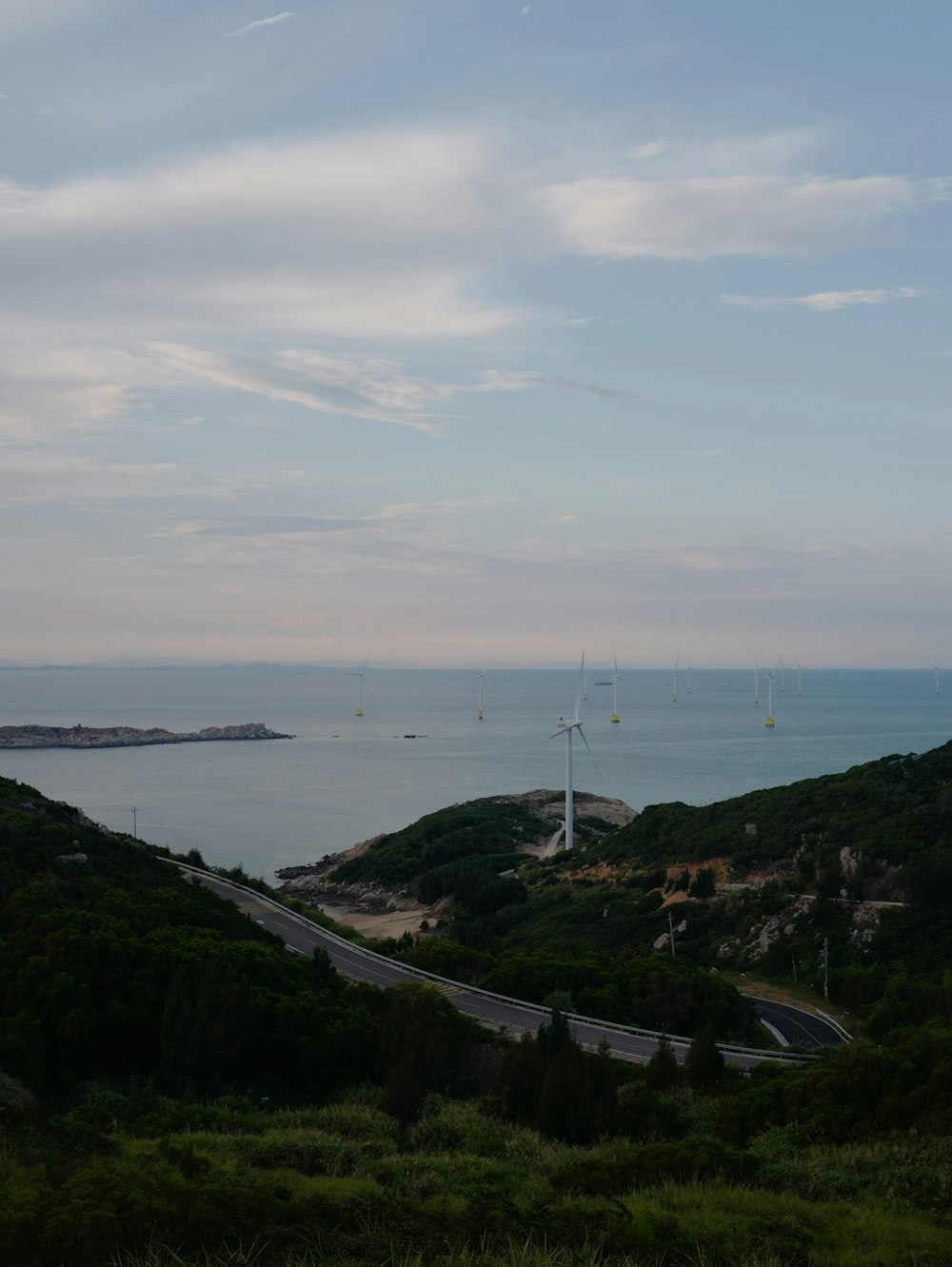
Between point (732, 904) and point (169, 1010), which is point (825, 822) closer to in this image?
point (732, 904)

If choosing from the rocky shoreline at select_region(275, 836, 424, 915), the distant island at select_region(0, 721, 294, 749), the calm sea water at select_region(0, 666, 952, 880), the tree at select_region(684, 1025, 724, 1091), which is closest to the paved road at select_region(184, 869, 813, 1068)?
the tree at select_region(684, 1025, 724, 1091)

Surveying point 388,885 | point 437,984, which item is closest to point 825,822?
point 437,984

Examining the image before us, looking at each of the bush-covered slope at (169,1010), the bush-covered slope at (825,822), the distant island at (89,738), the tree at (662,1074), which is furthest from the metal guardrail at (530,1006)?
the distant island at (89,738)

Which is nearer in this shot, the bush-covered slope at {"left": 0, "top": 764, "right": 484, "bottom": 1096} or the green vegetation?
the green vegetation

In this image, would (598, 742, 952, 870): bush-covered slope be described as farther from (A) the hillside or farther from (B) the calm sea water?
(B) the calm sea water

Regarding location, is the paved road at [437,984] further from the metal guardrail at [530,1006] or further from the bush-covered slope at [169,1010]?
the bush-covered slope at [169,1010]

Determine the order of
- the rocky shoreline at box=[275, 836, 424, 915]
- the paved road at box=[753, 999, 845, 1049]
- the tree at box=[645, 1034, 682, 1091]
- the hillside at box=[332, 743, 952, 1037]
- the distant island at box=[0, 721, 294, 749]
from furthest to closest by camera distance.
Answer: the distant island at box=[0, 721, 294, 749] → the rocky shoreline at box=[275, 836, 424, 915] → the hillside at box=[332, 743, 952, 1037] → the paved road at box=[753, 999, 845, 1049] → the tree at box=[645, 1034, 682, 1091]
